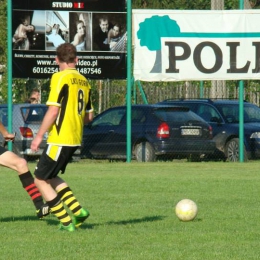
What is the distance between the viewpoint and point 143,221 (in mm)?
11859

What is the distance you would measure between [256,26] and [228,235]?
15.4 meters

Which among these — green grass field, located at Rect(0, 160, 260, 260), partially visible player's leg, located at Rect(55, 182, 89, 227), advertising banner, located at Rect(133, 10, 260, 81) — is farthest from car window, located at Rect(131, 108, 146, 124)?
partially visible player's leg, located at Rect(55, 182, 89, 227)

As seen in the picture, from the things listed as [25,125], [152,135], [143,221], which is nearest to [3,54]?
[25,125]

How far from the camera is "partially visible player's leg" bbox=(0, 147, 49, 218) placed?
11.0 meters

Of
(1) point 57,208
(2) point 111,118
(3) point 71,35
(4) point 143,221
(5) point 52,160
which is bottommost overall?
(4) point 143,221

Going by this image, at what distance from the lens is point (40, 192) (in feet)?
35.7

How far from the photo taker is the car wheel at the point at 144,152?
2448 cm

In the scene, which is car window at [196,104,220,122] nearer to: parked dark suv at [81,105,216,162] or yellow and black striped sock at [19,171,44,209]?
parked dark suv at [81,105,216,162]

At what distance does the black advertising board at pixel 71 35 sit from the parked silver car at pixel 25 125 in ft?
2.89

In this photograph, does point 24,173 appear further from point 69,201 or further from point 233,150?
point 233,150

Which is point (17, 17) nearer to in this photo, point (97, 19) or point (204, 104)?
point (97, 19)

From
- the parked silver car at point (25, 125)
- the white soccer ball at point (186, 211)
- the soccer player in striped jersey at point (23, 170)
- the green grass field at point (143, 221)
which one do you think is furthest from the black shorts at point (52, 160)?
the parked silver car at point (25, 125)

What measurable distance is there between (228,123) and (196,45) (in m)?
2.30

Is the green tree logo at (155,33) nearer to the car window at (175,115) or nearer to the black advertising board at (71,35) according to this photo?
the black advertising board at (71,35)
